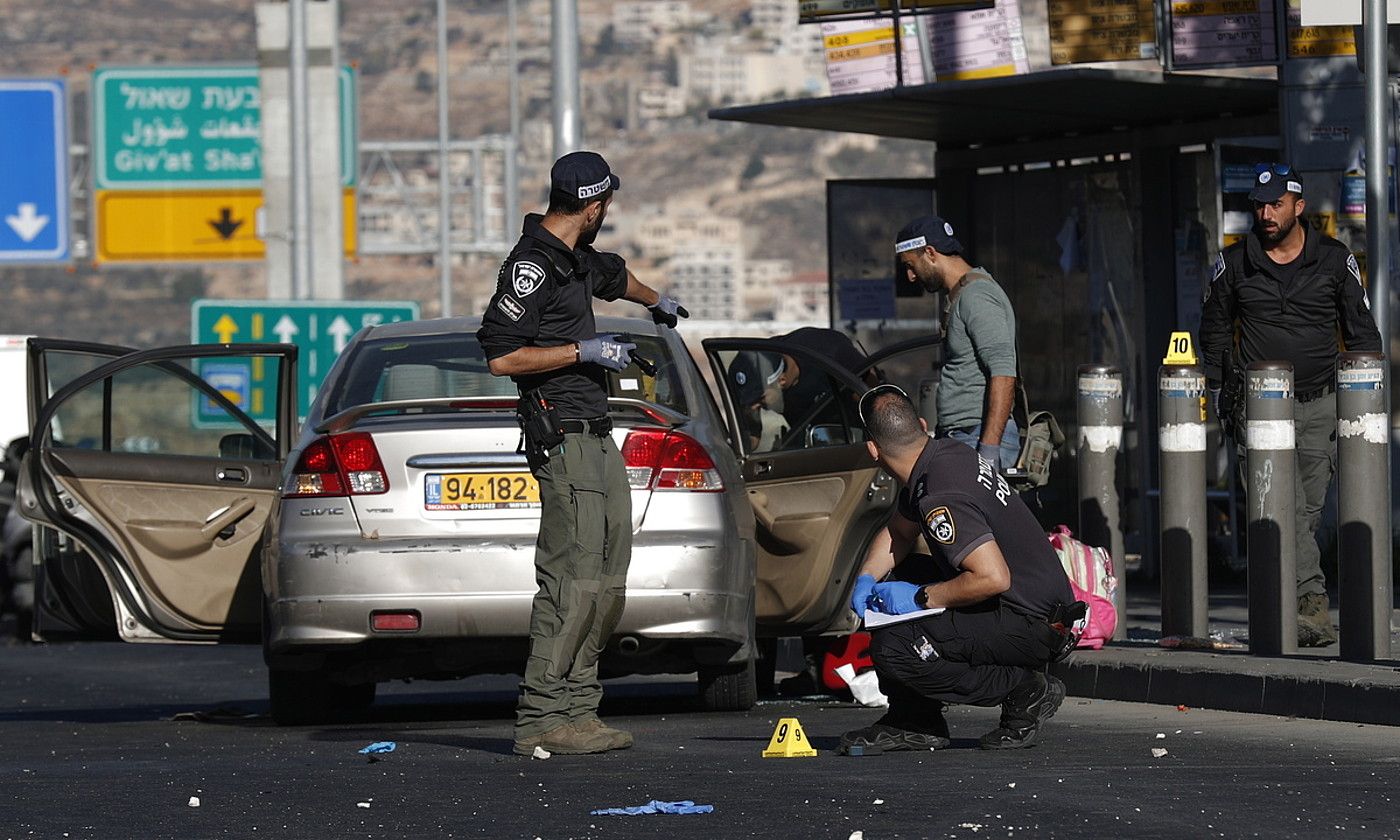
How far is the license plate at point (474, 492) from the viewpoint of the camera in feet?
29.2

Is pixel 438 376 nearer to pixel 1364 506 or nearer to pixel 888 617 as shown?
pixel 888 617

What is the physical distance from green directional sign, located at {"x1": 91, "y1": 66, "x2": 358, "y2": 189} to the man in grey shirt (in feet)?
73.1

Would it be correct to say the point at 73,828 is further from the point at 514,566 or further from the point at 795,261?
the point at 795,261

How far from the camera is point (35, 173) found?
31203 mm

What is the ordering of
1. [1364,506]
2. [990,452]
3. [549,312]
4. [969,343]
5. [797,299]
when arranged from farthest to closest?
[797,299], [969,343], [990,452], [1364,506], [549,312]

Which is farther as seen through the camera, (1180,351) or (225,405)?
(1180,351)

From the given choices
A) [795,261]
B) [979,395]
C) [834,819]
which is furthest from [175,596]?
[795,261]

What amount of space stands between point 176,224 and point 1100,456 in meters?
23.1

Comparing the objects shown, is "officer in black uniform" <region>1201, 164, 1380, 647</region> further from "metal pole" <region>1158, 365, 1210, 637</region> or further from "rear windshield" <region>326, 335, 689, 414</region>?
"rear windshield" <region>326, 335, 689, 414</region>

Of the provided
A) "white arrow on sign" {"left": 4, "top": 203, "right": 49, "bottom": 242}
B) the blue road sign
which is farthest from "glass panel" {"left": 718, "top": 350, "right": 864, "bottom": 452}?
"white arrow on sign" {"left": 4, "top": 203, "right": 49, "bottom": 242}

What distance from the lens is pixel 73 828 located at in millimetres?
6637

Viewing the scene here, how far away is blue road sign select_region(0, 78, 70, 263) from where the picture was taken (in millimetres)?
31141

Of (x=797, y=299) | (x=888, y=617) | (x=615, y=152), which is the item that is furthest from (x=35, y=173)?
(x=615, y=152)

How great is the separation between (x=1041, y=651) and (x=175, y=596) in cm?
336
